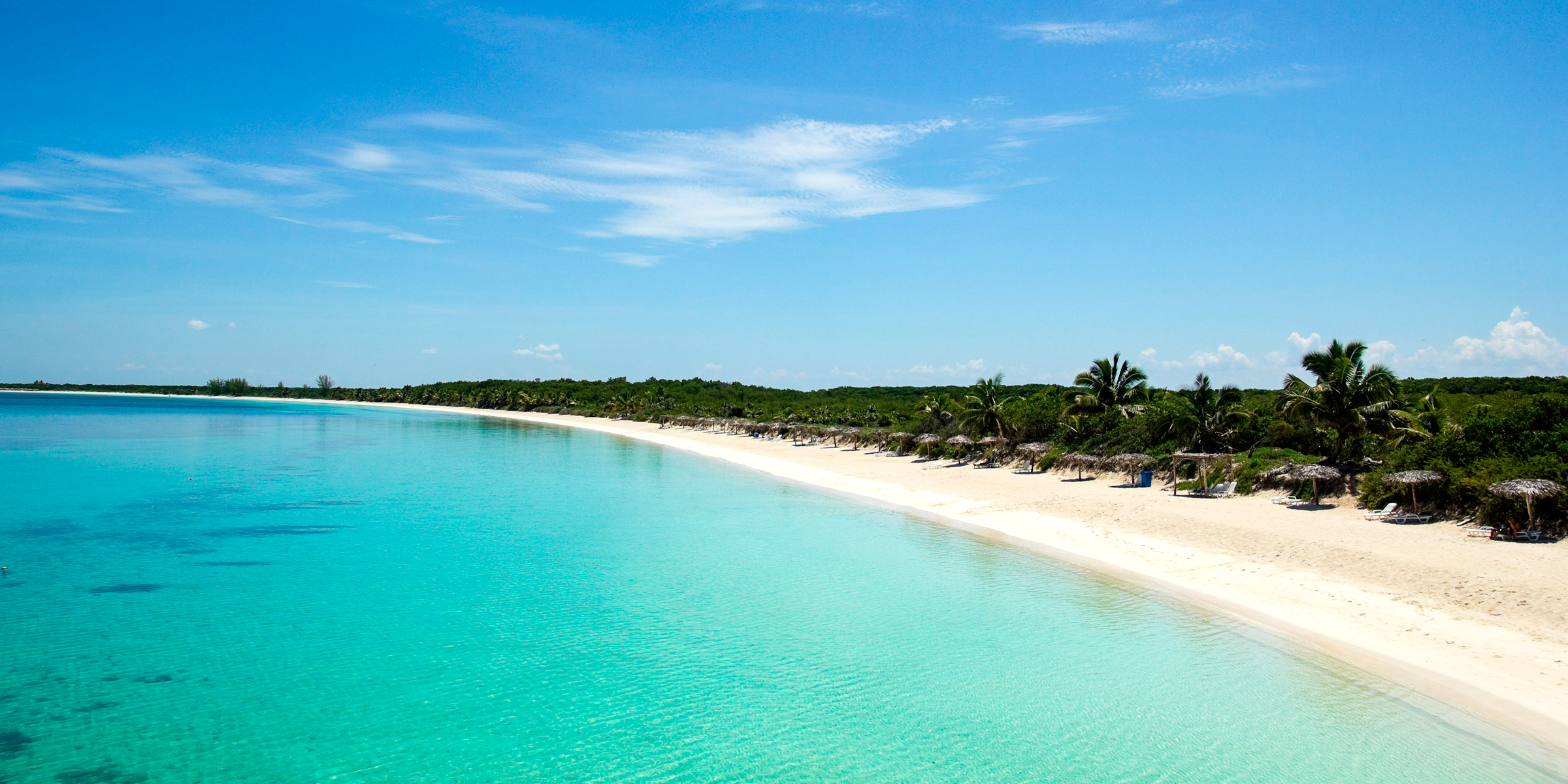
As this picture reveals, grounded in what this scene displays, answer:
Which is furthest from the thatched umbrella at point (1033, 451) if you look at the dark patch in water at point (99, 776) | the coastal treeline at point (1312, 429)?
the dark patch in water at point (99, 776)

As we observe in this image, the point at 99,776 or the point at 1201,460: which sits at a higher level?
the point at 1201,460

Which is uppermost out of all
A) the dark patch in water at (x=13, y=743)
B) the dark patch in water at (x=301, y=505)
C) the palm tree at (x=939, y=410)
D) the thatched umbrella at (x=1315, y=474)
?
the palm tree at (x=939, y=410)

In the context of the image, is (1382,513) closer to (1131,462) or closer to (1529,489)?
(1529,489)

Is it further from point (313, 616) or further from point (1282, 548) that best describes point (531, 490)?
point (1282, 548)

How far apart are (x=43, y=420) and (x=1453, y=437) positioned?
88426 millimetres

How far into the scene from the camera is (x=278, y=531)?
1803 centimetres

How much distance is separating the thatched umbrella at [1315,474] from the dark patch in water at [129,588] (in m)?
22.2

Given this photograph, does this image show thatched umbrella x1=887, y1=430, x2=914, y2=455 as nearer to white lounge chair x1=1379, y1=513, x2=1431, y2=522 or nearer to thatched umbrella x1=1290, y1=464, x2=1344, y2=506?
Answer: thatched umbrella x1=1290, y1=464, x2=1344, y2=506

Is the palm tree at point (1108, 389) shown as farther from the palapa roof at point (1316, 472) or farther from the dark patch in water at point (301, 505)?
the dark patch in water at point (301, 505)

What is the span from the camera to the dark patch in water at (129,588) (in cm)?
1245

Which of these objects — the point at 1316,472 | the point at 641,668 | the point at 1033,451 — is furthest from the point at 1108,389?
the point at 641,668

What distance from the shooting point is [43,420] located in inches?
2557

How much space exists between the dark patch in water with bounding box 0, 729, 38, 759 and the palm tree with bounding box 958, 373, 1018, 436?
27.7 metres

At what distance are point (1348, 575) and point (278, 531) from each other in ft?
68.4
